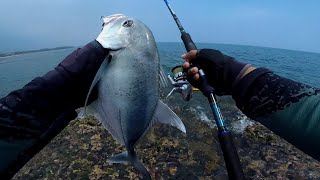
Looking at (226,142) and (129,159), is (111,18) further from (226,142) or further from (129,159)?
(226,142)

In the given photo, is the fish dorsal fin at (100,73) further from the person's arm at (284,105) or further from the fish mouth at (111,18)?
the person's arm at (284,105)

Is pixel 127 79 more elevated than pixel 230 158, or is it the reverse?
pixel 127 79

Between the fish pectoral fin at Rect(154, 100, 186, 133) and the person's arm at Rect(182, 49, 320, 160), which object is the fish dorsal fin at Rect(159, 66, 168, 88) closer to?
the fish pectoral fin at Rect(154, 100, 186, 133)

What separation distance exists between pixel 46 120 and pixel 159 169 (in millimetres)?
3063

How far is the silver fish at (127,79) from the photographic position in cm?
262

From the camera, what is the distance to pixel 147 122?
293cm

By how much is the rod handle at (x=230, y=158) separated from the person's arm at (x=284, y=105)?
352 millimetres

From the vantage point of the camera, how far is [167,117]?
3.02 meters

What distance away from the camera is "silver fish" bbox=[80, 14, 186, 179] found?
2.62m

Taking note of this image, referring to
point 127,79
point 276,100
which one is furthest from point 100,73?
point 276,100

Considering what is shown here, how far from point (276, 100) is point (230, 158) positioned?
63 cm

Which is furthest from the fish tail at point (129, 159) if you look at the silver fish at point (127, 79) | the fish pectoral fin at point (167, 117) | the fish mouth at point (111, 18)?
the fish mouth at point (111, 18)

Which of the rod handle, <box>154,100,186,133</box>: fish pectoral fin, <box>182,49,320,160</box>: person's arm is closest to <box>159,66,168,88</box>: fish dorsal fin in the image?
<box>154,100,186,133</box>: fish pectoral fin

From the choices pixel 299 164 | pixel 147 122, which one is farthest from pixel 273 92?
pixel 299 164
